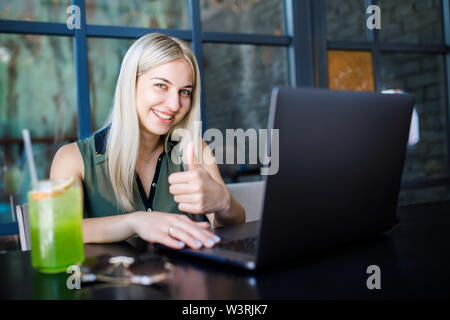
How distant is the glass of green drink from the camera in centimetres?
64

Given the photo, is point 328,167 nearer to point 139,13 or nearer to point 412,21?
point 139,13

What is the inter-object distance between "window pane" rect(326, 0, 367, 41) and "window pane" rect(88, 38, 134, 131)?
181 cm

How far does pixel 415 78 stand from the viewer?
329 centimetres

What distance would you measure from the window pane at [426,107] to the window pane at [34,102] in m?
2.45

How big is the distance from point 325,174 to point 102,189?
91 centimetres

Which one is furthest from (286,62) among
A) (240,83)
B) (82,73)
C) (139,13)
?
(240,83)

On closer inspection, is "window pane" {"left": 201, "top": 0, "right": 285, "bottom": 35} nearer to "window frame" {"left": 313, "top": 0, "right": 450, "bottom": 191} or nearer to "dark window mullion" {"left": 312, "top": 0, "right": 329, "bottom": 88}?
"window frame" {"left": 313, "top": 0, "right": 450, "bottom": 191}

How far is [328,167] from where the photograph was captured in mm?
626

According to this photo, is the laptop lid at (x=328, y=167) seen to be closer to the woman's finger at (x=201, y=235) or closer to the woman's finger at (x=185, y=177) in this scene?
the woman's finger at (x=201, y=235)

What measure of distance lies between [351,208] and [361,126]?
13 cm

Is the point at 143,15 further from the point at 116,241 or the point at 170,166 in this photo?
the point at 116,241

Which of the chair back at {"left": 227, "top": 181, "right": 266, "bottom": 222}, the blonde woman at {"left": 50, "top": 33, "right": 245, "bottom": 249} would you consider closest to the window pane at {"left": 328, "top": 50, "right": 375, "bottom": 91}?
the chair back at {"left": 227, "top": 181, "right": 266, "bottom": 222}

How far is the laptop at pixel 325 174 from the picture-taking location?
22.0 inches
